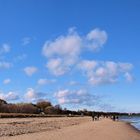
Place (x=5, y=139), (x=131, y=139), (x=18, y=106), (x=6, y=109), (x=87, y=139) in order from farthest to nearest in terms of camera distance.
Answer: (x=18, y=106), (x=6, y=109), (x=131, y=139), (x=87, y=139), (x=5, y=139)

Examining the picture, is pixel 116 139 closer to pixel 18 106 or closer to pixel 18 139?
pixel 18 139

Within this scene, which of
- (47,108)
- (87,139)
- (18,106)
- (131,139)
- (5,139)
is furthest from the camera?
(47,108)

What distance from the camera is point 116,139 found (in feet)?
92.6

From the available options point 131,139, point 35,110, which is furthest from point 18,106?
point 131,139

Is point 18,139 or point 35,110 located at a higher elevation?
point 35,110

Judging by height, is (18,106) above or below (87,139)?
above

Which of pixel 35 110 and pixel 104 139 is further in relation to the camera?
pixel 35 110

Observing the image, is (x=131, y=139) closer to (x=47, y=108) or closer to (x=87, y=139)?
(x=87, y=139)

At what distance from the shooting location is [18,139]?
25.3m

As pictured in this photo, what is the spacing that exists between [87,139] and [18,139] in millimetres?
4870

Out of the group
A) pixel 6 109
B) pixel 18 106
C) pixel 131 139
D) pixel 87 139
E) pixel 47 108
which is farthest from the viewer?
pixel 47 108

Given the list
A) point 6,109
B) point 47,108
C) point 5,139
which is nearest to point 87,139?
point 5,139

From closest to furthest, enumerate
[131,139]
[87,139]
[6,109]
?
[87,139] → [131,139] → [6,109]

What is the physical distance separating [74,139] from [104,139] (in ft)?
8.36
